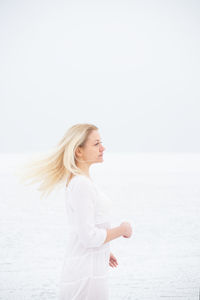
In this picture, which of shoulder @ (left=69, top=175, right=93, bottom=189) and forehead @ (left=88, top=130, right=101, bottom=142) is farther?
forehead @ (left=88, top=130, right=101, bottom=142)

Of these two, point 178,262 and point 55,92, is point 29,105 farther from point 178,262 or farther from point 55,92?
point 178,262

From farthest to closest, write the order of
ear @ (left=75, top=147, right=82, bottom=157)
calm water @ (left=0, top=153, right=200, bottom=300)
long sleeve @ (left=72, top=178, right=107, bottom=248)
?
1. calm water @ (left=0, top=153, right=200, bottom=300)
2. ear @ (left=75, top=147, right=82, bottom=157)
3. long sleeve @ (left=72, top=178, right=107, bottom=248)

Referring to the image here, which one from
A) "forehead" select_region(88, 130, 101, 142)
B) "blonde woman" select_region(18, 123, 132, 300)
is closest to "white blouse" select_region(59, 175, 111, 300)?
"blonde woman" select_region(18, 123, 132, 300)

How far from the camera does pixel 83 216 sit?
105 cm

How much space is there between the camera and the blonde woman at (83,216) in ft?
3.50

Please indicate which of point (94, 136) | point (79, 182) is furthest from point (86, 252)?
point (94, 136)

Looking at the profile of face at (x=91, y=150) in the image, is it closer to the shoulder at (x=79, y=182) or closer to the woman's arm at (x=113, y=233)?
the shoulder at (x=79, y=182)

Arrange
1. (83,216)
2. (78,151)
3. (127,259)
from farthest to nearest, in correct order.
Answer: (127,259)
(78,151)
(83,216)

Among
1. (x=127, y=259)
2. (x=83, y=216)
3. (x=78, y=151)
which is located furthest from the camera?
(x=127, y=259)

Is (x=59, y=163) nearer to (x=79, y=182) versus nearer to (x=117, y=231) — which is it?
(x=79, y=182)

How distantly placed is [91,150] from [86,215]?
0.23 meters

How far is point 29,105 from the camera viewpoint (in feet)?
204

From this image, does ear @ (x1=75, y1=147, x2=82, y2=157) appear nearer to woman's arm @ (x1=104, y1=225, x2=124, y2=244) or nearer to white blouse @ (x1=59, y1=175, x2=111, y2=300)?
white blouse @ (x1=59, y1=175, x2=111, y2=300)

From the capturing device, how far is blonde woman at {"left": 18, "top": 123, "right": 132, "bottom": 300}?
1.07 metres
